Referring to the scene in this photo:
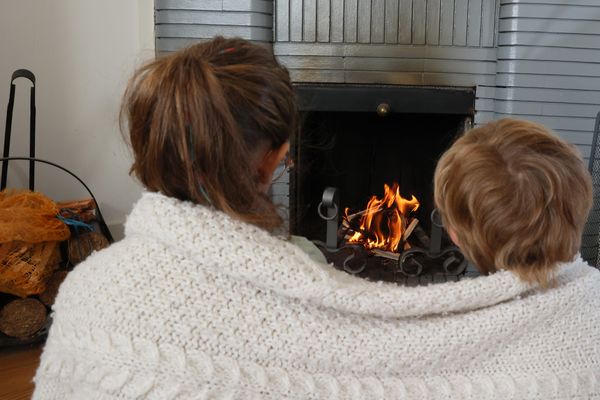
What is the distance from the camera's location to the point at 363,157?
7.80ft

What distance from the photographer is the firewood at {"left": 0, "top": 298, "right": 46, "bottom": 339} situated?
181 cm

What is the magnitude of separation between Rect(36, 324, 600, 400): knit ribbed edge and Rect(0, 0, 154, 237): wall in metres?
1.51

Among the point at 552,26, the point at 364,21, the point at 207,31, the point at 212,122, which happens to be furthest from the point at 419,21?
the point at 212,122

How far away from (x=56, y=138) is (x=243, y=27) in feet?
2.46

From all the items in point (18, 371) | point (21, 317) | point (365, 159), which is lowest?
point (18, 371)

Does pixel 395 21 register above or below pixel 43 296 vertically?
above

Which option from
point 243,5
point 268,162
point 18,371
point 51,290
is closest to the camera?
point 268,162

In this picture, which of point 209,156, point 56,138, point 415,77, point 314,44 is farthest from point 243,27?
point 209,156

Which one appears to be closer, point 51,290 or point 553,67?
point 51,290

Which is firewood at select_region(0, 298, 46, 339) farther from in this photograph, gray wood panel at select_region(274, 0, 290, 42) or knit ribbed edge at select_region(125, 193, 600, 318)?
knit ribbed edge at select_region(125, 193, 600, 318)

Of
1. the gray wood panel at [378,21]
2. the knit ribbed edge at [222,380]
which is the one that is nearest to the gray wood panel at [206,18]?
the gray wood panel at [378,21]

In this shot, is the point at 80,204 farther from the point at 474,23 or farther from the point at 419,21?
the point at 474,23

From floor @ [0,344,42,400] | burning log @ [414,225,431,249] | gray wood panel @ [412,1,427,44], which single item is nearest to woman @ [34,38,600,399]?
floor @ [0,344,42,400]

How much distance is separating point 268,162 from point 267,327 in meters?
0.21
